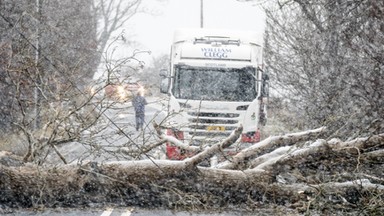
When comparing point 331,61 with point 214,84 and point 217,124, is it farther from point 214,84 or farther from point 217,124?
point 217,124

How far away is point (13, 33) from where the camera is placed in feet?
55.0

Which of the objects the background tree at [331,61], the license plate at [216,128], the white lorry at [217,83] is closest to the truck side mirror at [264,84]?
the white lorry at [217,83]

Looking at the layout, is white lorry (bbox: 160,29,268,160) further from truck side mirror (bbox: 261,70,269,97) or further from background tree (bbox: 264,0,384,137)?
background tree (bbox: 264,0,384,137)

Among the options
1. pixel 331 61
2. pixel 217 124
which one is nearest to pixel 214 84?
pixel 217 124

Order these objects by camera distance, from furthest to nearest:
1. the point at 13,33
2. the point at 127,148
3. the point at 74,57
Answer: the point at 74,57, the point at 13,33, the point at 127,148

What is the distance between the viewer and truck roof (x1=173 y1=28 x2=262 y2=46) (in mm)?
13375

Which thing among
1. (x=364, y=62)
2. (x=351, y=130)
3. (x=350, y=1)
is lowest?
(x=351, y=130)

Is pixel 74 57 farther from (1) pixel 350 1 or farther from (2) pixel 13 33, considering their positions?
(1) pixel 350 1

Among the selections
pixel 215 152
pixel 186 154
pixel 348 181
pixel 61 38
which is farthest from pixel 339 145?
pixel 61 38

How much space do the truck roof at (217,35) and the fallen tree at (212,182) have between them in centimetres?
526

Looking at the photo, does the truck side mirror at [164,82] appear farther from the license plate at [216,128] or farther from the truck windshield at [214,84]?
the license plate at [216,128]

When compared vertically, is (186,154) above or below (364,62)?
below

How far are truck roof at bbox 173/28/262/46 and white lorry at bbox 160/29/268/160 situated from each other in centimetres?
3

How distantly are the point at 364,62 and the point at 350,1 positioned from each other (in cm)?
159
